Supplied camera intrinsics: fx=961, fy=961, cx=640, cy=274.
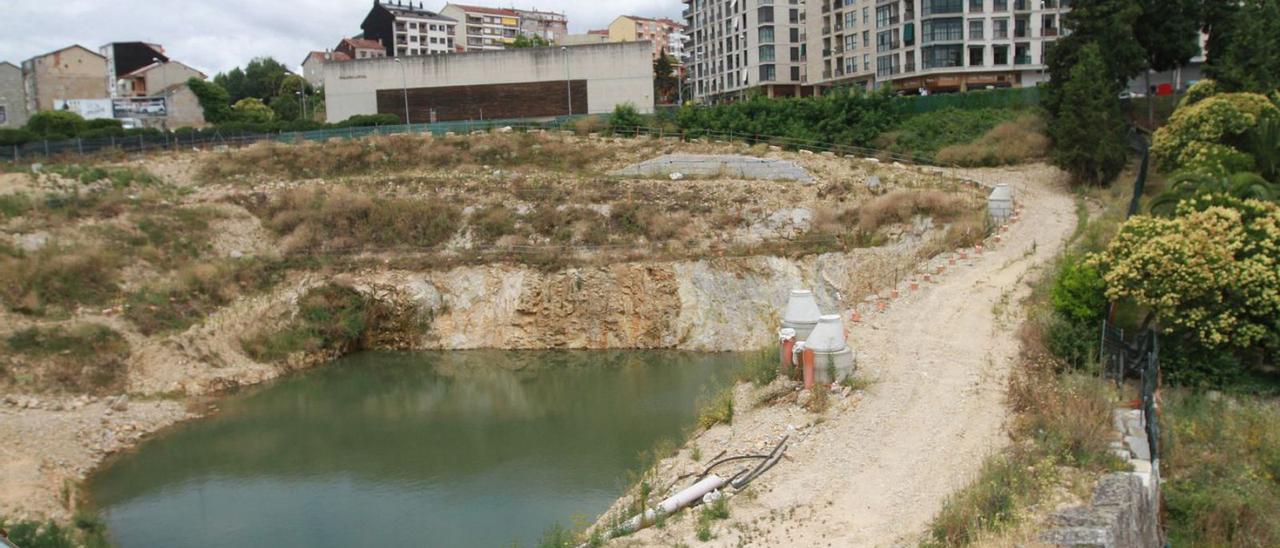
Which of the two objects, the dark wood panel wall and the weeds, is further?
the dark wood panel wall

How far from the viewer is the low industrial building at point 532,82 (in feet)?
173

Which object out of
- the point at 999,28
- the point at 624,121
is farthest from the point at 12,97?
the point at 999,28

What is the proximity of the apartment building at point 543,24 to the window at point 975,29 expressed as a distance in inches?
2940

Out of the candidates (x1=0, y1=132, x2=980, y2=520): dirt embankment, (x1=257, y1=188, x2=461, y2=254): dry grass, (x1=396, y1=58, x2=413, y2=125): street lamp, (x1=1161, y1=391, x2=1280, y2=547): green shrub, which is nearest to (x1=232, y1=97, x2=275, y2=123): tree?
(x1=396, y1=58, x2=413, y2=125): street lamp

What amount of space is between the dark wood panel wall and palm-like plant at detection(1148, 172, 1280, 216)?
35.9m

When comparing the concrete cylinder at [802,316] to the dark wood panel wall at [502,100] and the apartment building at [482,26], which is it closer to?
the dark wood panel wall at [502,100]

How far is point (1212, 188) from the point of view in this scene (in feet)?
61.4

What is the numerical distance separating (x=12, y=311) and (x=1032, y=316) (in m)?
27.2

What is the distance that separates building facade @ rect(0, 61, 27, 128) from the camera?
62.1 meters

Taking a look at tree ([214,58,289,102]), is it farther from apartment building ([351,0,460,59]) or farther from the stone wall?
the stone wall

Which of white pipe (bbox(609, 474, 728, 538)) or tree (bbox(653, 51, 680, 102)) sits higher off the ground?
tree (bbox(653, 51, 680, 102))

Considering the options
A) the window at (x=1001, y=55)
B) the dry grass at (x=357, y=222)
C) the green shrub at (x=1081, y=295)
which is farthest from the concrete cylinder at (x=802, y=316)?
the window at (x=1001, y=55)

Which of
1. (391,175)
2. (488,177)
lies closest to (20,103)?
(391,175)

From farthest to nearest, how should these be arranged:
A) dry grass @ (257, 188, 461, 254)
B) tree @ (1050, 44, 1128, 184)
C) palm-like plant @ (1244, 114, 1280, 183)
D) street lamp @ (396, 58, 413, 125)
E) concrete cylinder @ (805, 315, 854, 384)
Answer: street lamp @ (396, 58, 413, 125), dry grass @ (257, 188, 461, 254), tree @ (1050, 44, 1128, 184), palm-like plant @ (1244, 114, 1280, 183), concrete cylinder @ (805, 315, 854, 384)
